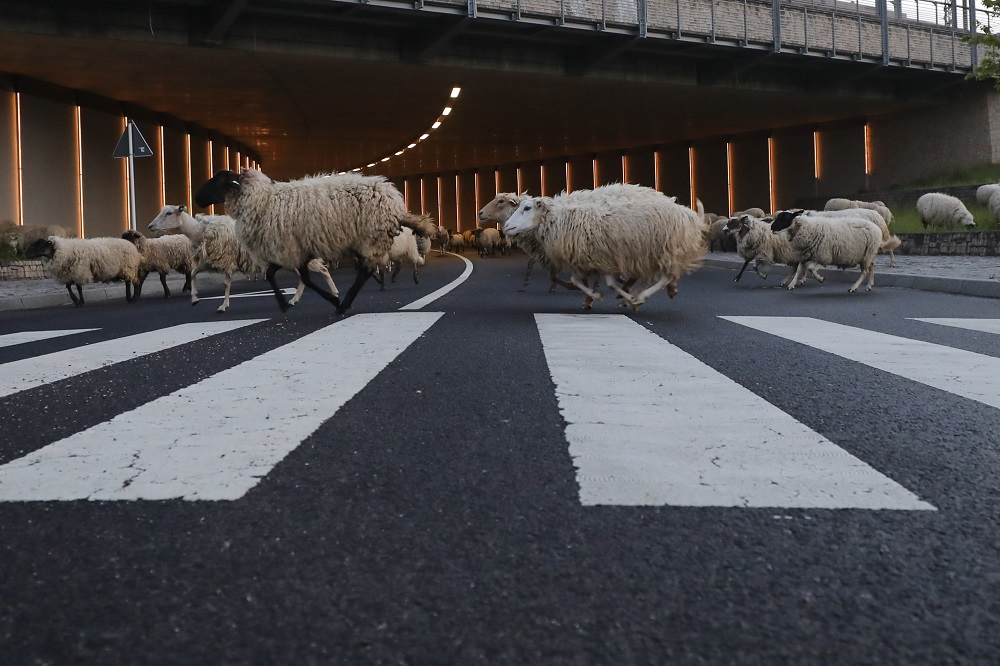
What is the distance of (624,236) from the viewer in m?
7.89

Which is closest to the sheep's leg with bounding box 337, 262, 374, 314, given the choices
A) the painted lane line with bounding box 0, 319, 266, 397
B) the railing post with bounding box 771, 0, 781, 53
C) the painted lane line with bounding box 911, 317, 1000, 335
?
the painted lane line with bounding box 0, 319, 266, 397

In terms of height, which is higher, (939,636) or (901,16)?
(901,16)

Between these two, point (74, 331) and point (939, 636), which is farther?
point (74, 331)

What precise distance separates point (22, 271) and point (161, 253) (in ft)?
22.1

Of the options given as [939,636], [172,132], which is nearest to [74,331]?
[939,636]

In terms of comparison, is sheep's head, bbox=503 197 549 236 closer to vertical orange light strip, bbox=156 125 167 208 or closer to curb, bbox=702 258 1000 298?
curb, bbox=702 258 1000 298

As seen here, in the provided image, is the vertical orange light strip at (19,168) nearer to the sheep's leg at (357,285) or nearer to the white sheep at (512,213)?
the white sheep at (512,213)

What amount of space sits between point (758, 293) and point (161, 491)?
10.2m

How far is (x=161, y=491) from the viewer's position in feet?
7.61

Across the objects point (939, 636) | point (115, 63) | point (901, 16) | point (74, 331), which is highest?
point (901, 16)

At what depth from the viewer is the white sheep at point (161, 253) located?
14.2m

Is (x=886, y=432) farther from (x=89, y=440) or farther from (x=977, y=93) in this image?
(x=977, y=93)

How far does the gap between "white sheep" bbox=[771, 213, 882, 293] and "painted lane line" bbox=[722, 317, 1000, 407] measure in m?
4.99

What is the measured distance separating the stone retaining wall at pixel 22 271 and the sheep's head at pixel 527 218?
14668 mm
